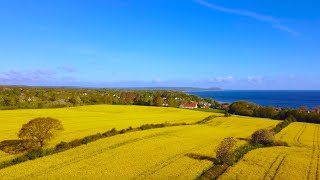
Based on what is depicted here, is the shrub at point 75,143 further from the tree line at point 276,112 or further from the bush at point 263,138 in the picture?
the tree line at point 276,112

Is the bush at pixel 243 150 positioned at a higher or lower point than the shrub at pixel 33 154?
lower

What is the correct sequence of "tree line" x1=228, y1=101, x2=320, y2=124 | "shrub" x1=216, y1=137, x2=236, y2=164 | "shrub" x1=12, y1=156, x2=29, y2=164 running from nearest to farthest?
1. "shrub" x1=12, y1=156, x2=29, y2=164
2. "shrub" x1=216, y1=137, x2=236, y2=164
3. "tree line" x1=228, y1=101, x2=320, y2=124

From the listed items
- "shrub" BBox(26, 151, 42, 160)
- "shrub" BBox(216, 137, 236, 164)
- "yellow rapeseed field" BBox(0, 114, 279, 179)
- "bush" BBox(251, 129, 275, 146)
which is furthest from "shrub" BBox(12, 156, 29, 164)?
"bush" BBox(251, 129, 275, 146)

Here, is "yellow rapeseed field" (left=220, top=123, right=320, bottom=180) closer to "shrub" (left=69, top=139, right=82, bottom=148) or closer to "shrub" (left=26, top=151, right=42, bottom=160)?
"shrub" (left=26, top=151, right=42, bottom=160)

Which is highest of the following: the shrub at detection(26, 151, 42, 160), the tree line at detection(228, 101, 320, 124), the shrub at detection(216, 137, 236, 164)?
the shrub at detection(216, 137, 236, 164)

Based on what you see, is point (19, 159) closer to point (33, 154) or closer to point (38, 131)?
point (33, 154)

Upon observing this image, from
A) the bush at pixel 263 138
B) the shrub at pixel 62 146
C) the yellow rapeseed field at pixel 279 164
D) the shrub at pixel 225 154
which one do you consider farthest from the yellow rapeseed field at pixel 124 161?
the bush at pixel 263 138
